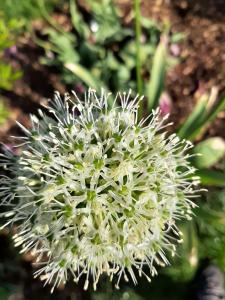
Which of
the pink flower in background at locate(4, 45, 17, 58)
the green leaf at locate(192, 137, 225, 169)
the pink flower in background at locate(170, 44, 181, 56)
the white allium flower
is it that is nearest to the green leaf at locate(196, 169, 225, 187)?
the green leaf at locate(192, 137, 225, 169)

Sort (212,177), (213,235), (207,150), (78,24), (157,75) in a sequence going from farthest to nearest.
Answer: (78,24), (213,235), (157,75), (207,150), (212,177)

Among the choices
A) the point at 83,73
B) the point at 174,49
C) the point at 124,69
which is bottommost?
the point at 83,73

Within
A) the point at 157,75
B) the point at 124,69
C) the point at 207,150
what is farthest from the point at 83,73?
the point at 207,150

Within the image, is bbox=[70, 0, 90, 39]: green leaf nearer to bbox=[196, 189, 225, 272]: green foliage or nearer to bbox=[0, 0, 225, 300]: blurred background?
bbox=[0, 0, 225, 300]: blurred background

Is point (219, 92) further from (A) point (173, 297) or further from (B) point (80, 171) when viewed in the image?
(B) point (80, 171)

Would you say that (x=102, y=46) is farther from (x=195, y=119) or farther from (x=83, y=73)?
(x=195, y=119)

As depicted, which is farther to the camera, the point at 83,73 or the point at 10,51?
the point at 10,51

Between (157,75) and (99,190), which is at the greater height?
(157,75)

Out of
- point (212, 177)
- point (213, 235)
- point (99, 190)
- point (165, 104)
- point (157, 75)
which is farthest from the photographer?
point (165, 104)

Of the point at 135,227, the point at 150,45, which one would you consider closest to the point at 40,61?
the point at 150,45
